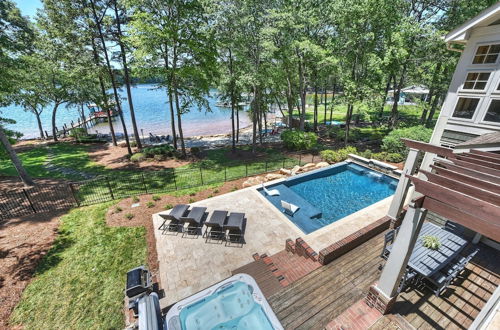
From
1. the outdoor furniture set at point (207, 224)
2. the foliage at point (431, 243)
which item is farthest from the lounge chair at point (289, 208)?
the foliage at point (431, 243)

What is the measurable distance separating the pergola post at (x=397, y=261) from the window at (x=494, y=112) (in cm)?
599

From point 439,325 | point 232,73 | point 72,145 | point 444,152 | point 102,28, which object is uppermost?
point 102,28

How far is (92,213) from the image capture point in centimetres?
913

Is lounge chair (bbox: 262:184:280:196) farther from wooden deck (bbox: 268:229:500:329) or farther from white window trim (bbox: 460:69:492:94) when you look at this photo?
white window trim (bbox: 460:69:492:94)

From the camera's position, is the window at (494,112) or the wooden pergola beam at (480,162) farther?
the window at (494,112)

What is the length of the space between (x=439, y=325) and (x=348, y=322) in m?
1.89

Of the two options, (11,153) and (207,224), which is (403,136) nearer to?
(207,224)

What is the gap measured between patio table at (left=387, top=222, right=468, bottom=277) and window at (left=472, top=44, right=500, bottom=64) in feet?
17.7

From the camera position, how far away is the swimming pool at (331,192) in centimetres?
952

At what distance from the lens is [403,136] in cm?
1416

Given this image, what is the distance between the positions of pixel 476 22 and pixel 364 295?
8.35 metres

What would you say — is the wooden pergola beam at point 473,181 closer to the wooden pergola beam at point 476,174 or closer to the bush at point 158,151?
the wooden pergola beam at point 476,174

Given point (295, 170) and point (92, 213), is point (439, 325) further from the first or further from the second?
point (92, 213)

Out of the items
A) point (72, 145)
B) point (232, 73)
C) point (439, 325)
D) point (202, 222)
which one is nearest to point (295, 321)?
point (439, 325)
